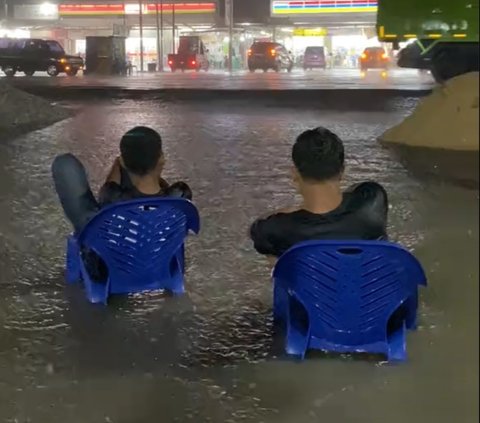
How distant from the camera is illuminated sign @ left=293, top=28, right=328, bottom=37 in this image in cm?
5212

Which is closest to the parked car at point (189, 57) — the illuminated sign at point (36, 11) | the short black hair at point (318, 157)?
the illuminated sign at point (36, 11)

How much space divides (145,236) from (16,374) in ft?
3.26

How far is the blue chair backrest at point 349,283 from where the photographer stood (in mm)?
3143

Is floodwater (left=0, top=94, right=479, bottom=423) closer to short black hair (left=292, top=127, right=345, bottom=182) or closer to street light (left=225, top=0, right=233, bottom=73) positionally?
short black hair (left=292, top=127, right=345, bottom=182)

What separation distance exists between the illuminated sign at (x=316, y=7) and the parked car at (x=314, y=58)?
2.34 m

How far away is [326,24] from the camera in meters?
50.8

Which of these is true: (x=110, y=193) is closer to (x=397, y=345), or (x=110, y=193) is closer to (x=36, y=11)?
(x=397, y=345)

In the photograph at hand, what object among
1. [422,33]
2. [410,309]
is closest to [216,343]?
[410,309]

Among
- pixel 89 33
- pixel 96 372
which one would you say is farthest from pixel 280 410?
pixel 89 33

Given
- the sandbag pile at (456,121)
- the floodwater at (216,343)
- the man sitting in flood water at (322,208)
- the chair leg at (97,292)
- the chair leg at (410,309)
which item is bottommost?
the floodwater at (216,343)

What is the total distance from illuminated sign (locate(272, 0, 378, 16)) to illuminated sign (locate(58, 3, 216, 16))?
13.8 ft

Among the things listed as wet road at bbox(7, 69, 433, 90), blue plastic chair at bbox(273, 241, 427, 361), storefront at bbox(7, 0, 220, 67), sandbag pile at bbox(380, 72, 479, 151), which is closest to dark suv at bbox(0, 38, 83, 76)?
wet road at bbox(7, 69, 433, 90)

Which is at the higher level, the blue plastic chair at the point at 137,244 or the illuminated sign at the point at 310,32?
the illuminated sign at the point at 310,32

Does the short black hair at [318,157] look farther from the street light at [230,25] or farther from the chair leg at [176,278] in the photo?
the street light at [230,25]
